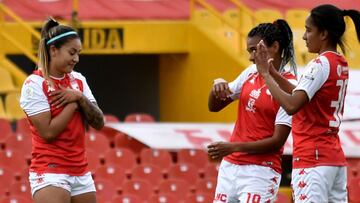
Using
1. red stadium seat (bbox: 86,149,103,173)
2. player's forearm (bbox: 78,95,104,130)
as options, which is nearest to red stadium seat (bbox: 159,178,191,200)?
red stadium seat (bbox: 86,149,103,173)

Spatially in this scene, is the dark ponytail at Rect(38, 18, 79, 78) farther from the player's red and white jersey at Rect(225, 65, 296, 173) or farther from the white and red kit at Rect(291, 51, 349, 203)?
the white and red kit at Rect(291, 51, 349, 203)

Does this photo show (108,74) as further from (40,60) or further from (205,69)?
(40,60)

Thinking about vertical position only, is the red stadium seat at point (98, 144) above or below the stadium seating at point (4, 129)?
below

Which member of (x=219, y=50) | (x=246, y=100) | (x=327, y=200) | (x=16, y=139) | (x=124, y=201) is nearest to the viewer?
(x=327, y=200)

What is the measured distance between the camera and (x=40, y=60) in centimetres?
646

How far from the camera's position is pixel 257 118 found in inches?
258

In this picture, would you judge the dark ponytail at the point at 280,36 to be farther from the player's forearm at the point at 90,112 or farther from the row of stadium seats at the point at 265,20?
the row of stadium seats at the point at 265,20

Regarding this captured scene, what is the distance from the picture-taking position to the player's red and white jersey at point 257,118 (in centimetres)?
652

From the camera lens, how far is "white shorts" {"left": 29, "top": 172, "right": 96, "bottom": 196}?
638 cm

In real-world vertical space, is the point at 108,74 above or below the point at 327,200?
above

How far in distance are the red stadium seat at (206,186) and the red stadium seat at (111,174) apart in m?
0.66

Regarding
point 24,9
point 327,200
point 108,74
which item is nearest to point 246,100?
point 327,200

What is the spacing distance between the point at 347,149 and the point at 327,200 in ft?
17.3

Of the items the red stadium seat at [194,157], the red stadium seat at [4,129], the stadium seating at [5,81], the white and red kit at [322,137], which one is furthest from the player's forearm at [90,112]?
the stadium seating at [5,81]
